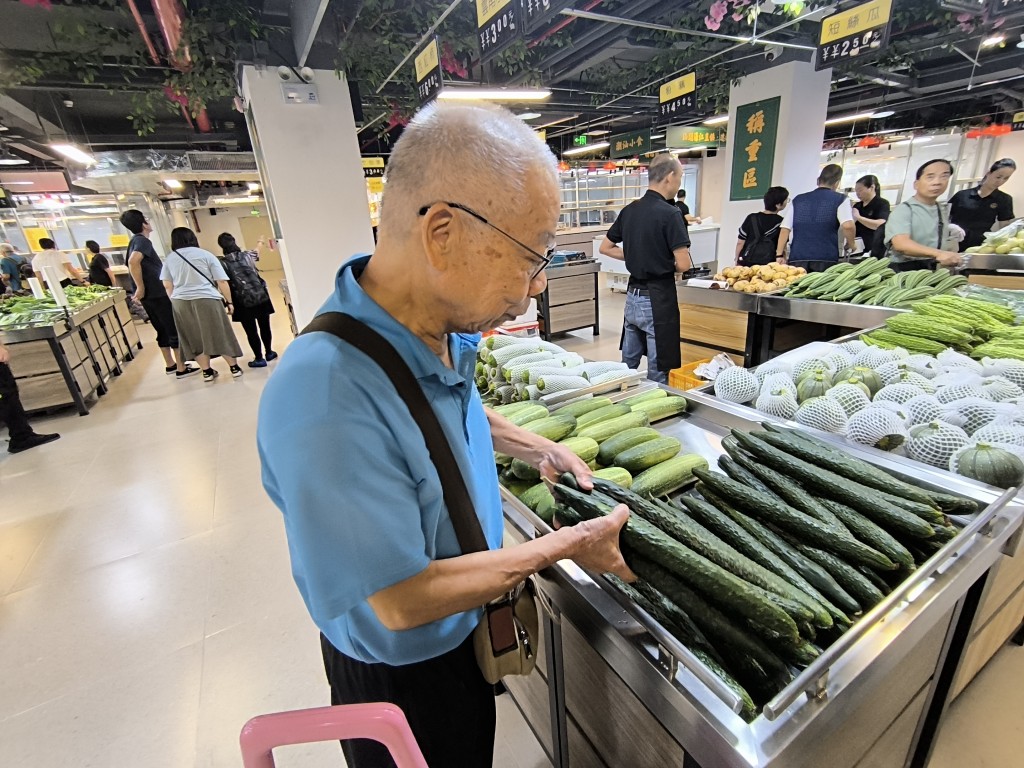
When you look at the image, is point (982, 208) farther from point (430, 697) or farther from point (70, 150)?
point (70, 150)

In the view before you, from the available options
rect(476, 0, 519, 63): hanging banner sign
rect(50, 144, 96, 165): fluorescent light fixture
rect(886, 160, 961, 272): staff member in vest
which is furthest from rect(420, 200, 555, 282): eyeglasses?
rect(50, 144, 96, 165): fluorescent light fixture

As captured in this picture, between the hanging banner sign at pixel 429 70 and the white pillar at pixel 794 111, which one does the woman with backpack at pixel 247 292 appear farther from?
the white pillar at pixel 794 111

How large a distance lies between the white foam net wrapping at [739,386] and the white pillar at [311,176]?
433cm

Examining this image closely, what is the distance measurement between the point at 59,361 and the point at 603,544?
684cm

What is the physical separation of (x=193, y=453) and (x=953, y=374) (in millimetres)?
5353

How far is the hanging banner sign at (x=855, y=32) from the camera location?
→ 3890mm

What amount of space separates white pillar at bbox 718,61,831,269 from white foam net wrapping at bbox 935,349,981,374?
17.4 ft

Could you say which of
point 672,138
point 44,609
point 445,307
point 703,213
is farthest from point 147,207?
point 445,307

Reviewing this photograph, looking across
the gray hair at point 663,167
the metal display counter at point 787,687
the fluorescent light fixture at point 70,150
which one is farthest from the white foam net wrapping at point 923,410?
the fluorescent light fixture at point 70,150

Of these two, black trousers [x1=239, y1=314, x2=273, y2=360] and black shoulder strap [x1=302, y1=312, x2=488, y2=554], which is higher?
black shoulder strap [x1=302, y1=312, x2=488, y2=554]

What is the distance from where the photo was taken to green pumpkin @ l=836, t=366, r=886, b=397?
1.89m

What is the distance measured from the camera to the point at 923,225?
382 cm

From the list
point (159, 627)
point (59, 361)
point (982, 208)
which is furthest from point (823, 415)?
point (59, 361)

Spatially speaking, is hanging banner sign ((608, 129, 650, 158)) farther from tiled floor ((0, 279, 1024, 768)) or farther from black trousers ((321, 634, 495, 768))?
black trousers ((321, 634, 495, 768))
